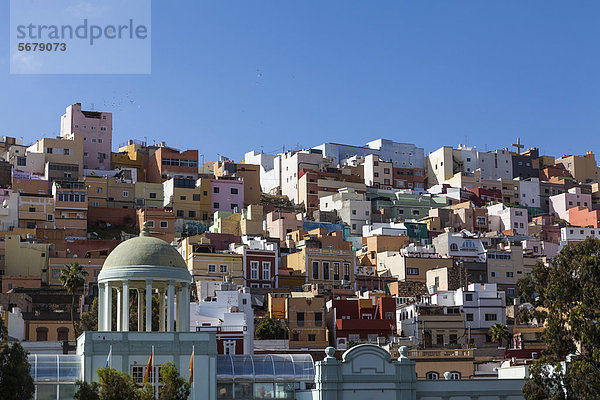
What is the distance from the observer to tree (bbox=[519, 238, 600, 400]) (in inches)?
1911

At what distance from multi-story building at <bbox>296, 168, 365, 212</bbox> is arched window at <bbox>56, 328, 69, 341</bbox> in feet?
192

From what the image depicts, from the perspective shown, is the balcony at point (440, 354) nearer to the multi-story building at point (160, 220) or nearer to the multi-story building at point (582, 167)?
the multi-story building at point (160, 220)

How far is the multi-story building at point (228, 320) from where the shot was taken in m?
75.4

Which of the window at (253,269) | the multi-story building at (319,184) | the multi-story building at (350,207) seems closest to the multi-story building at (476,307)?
the window at (253,269)

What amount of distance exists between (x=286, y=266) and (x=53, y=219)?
24946 millimetres

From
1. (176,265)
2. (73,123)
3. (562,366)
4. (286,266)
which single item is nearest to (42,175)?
(73,123)

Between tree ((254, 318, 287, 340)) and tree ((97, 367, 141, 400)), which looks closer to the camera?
tree ((97, 367, 141, 400))

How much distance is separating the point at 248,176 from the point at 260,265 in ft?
115

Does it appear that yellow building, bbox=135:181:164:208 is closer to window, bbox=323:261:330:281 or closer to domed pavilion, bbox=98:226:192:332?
window, bbox=323:261:330:281

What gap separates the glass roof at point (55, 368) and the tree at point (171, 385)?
553 cm

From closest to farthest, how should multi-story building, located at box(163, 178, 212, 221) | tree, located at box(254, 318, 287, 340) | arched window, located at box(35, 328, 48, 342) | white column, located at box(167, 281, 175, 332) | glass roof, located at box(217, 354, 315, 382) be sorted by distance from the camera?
white column, located at box(167, 281, 175, 332)
glass roof, located at box(217, 354, 315, 382)
arched window, located at box(35, 328, 48, 342)
tree, located at box(254, 318, 287, 340)
multi-story building, located at box(163, 178, 212, 221)

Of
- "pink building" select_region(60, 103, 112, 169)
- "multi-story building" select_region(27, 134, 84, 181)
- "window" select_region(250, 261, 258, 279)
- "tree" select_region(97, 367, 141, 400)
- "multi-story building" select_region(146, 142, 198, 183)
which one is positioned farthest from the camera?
"pink building" select_region(60, 103, 112, 169)

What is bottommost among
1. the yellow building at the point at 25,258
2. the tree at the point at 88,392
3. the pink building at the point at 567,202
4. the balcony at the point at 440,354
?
the tree at the point at 88,392

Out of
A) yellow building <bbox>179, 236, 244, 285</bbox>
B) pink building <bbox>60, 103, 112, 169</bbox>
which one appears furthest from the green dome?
pink building <bbox>60, 103, 112, 169</bbox>
